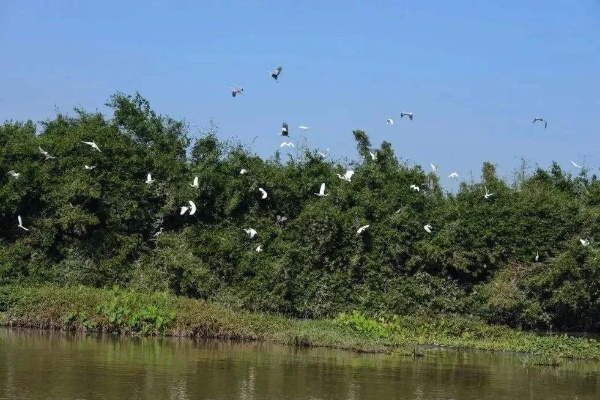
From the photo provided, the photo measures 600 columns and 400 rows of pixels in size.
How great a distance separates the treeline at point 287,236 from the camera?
2722 cm

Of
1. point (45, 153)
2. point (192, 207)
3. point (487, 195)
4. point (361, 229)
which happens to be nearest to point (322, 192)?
point (361, 229)

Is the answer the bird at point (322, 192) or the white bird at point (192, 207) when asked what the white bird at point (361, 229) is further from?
the white bird at point (192, 207)

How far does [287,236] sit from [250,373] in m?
11.9

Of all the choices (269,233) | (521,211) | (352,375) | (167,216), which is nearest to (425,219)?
Result: (521,211)

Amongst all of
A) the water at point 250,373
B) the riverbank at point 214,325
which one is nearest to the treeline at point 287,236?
the riverbank at point 214,325

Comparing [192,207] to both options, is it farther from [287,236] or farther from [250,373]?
[250,373]

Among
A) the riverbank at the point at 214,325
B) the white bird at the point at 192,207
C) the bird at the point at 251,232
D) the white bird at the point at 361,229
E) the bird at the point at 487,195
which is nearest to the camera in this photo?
the riverbank at the point at 214,325

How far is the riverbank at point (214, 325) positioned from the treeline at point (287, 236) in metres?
2.80

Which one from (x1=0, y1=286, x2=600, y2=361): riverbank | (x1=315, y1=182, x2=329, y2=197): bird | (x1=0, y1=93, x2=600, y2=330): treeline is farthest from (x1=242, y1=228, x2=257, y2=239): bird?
(x1=0, y1=286, x2=600, y2=361): riverbank

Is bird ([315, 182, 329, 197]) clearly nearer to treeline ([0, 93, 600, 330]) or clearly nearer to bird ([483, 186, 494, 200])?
treeline ([0, 93, 600, 330])

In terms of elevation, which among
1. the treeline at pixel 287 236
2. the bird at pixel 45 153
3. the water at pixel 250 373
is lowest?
the water at pixel 250 373

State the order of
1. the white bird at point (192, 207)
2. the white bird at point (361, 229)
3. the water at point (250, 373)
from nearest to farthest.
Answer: the water at point (250, 373) → the white bird at point (192, 207) → the white bird at point (361, 229)

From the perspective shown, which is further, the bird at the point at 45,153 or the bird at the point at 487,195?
the bird at the point at 487,195

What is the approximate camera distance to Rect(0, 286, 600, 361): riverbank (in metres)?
22.2
